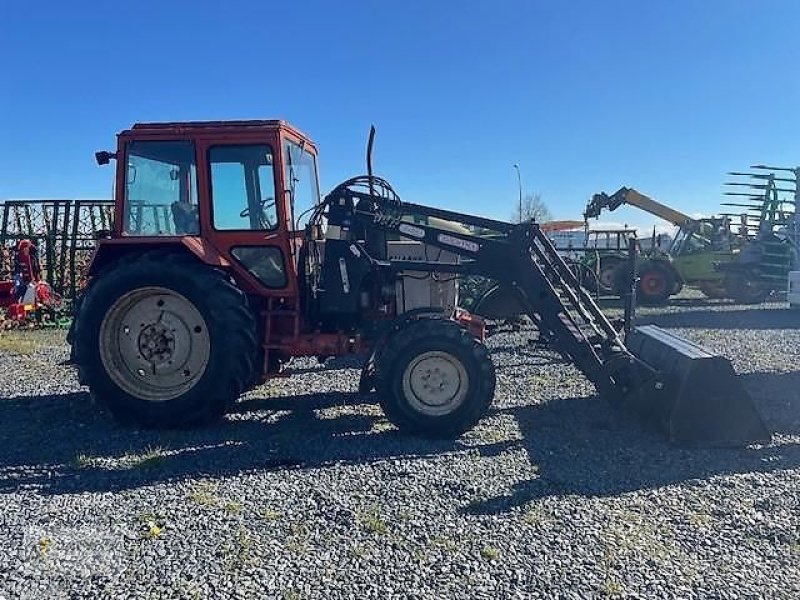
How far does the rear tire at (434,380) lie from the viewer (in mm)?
6281

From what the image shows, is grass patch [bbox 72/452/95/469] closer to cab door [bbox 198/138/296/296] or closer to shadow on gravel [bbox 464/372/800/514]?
Result: cab door [bbox 198/138/296/296]

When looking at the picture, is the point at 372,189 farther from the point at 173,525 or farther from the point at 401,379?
the point at 173,525

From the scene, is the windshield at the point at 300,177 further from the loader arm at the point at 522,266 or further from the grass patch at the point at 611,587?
the grass patch at the point at 611,587

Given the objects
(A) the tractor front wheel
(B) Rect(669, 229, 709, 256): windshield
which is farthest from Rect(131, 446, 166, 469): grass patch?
(B) Rect(669, 229, 709, 256): windshield

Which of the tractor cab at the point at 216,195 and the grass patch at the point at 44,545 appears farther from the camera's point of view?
the tractor cab at the point at 216,195

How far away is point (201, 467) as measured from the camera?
5504mm

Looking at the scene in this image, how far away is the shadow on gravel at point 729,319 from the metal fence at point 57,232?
13187 mm

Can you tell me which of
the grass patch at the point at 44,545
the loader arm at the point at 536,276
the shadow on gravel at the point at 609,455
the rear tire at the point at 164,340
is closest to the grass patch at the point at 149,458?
the rear tire at the point at 164,340

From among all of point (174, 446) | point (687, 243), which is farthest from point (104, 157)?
point (687, 243)

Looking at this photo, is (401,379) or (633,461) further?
(401,379)

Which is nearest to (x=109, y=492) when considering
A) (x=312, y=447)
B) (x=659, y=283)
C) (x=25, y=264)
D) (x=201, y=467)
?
(x=201, y=467)

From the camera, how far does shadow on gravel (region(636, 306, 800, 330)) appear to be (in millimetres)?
15359

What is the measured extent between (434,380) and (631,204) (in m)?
16.7

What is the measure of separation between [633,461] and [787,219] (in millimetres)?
17598
